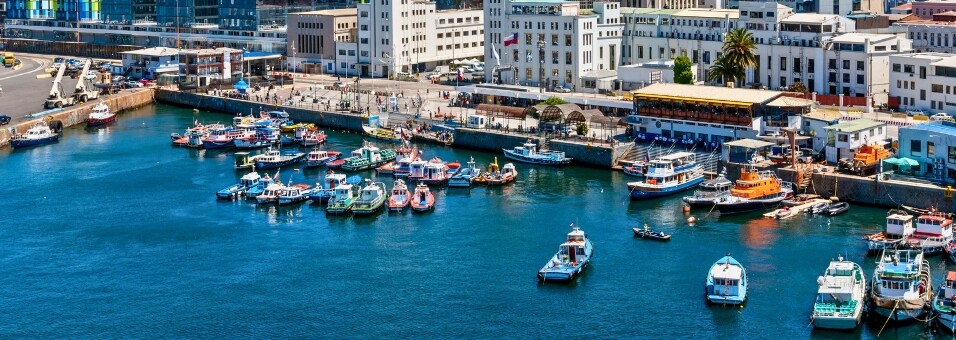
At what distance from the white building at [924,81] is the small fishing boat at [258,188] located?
26133 millimetres

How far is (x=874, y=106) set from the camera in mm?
62719

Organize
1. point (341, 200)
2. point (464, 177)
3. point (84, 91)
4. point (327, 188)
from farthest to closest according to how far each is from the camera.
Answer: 1. point (84, 91)
2. point (464, 177)
3. point (327, 188)
4. point (341, 200)

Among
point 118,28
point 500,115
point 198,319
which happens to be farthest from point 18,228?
point 118,28

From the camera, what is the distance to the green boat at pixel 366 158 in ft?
192

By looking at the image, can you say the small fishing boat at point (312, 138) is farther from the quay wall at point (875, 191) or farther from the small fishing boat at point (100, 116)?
the quay wall at point (875, 191)

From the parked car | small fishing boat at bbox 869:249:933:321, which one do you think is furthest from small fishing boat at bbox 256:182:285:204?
the parked car

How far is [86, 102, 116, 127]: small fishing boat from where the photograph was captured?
72.8m

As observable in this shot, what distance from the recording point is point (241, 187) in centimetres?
5409

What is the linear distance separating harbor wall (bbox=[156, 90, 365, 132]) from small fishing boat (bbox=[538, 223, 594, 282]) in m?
26.4

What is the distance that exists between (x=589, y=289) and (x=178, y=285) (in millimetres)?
11229

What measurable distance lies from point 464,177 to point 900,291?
70.0ft

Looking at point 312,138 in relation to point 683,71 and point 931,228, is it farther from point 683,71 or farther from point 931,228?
point 931,228

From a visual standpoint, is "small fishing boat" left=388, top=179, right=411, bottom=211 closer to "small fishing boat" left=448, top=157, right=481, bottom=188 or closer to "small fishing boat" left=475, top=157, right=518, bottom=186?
"small fishing boat" left=448, top=157, right=481, bottom=188

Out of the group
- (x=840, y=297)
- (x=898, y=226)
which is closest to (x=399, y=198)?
(x=898, y=226)
